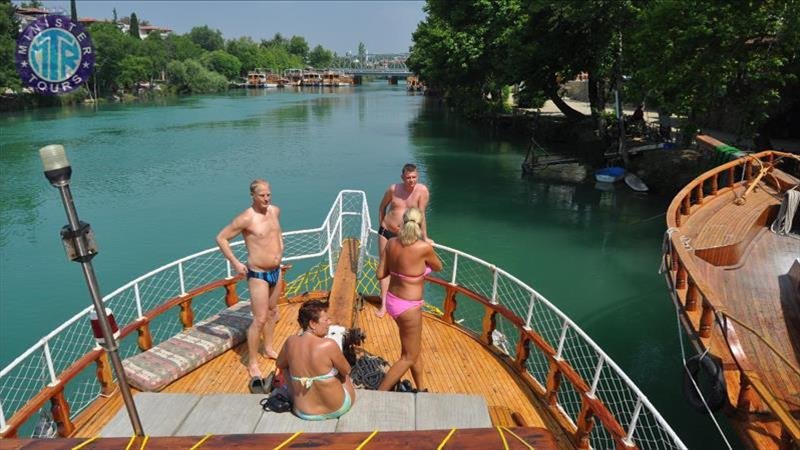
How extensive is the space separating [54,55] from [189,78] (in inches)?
3872

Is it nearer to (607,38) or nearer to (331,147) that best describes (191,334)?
(607,38)

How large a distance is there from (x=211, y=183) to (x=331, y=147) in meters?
12.5

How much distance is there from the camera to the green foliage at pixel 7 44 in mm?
45438

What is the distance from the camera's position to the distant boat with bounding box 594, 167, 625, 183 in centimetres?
2400

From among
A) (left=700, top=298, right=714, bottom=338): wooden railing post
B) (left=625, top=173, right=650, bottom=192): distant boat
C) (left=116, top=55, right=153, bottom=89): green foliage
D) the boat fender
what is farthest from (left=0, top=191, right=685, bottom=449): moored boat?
(left=116, top=55, right=153, bottom=89): green foliage

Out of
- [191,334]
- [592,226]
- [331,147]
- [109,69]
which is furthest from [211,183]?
[109,69]

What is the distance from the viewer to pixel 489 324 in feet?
21.1

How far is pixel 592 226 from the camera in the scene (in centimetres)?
1948

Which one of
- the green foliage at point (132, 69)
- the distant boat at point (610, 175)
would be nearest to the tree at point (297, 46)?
the green foliage at point (132, 69)

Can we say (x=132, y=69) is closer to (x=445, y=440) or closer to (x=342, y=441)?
(x=342, y=441)

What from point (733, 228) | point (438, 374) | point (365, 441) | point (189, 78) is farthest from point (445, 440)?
point (189, 78)

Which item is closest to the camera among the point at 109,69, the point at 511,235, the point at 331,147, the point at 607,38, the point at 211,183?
the point at 511,235

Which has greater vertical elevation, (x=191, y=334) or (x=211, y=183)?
(x=191, y=334)

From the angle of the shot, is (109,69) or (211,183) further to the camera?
(109,69)
